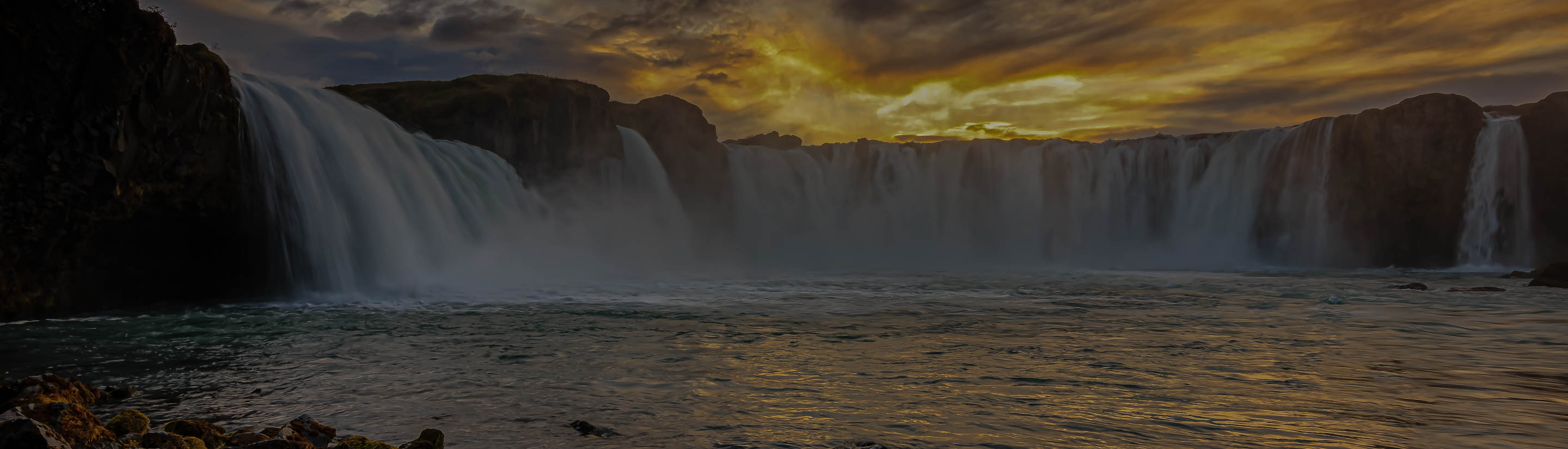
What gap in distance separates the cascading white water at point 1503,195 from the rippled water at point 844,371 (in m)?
23.7

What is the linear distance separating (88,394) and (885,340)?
8.03 m

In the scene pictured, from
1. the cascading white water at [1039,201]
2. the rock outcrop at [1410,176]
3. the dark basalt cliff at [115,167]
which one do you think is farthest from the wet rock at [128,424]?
the rock outcrop at [1410,176]

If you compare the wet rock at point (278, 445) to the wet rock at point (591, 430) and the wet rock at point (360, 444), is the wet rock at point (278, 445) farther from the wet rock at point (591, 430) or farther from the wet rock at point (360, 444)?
the wet rock at point (591, 430)

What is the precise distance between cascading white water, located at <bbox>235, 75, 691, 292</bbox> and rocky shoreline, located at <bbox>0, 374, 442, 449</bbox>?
10825 millimetres

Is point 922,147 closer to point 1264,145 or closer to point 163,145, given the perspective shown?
point 1264,145

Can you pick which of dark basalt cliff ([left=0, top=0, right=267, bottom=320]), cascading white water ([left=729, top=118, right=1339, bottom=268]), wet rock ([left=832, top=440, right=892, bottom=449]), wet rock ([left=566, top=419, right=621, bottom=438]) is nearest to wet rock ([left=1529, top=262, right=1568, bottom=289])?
cascading white water ([left=729, top=118, right=1339, bottom=268])

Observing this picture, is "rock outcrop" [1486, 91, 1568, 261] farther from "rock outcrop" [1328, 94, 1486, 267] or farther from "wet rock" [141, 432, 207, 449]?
"wet rock" [141, 432, 207, 449]

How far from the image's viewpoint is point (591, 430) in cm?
586

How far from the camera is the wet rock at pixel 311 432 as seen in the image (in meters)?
5.14

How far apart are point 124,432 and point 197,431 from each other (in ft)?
1.82

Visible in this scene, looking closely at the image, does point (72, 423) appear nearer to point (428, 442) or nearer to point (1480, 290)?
point (428, 442)

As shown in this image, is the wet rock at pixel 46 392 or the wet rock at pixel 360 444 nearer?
the wet rock at pixel 360 444

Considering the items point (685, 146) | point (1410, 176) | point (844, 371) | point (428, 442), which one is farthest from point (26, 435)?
point (1410, 176)

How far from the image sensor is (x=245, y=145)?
1524 cm
